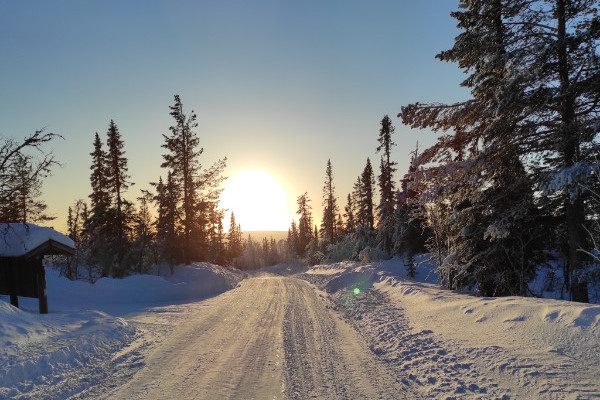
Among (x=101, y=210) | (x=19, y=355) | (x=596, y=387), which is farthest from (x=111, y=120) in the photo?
(x=596, y=387)

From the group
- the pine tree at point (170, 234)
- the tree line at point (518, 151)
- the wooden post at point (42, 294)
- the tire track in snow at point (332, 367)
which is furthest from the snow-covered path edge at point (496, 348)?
the pine tree at point (170, 234)

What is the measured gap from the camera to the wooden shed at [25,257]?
471 inches

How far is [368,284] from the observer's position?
1931 centimetres

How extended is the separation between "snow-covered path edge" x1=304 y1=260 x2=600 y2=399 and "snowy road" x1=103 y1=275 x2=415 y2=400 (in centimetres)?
68

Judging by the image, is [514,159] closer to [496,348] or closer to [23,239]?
[496,348]

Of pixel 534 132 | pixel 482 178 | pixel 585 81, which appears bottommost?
pixel 482 178

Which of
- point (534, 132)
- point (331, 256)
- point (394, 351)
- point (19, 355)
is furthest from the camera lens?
point (331, 256)

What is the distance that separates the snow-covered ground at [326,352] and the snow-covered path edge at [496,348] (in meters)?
0.02

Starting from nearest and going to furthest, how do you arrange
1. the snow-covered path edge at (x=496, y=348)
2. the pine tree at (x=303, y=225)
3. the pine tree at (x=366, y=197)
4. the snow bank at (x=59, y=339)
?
the snow-covered path edge at (x=496, y=348)
the snow bank at (x=59, y=339)
the pine tree at (x=366, y=197)
the pine tree at (x=303, y=225)

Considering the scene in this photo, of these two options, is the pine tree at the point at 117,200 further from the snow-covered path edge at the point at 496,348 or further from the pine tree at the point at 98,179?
the snow-covered path edge at the point at 496,348

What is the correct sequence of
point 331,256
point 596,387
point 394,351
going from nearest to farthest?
point 596,387 → point 394,351 → point 331,256

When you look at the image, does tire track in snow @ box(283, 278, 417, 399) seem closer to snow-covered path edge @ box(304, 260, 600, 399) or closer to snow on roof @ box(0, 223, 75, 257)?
snow-covered path edge @ box(304, 260, 600, 399)

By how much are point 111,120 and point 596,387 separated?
3505cm

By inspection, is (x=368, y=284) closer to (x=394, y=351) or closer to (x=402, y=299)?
(x=402, y=299)
